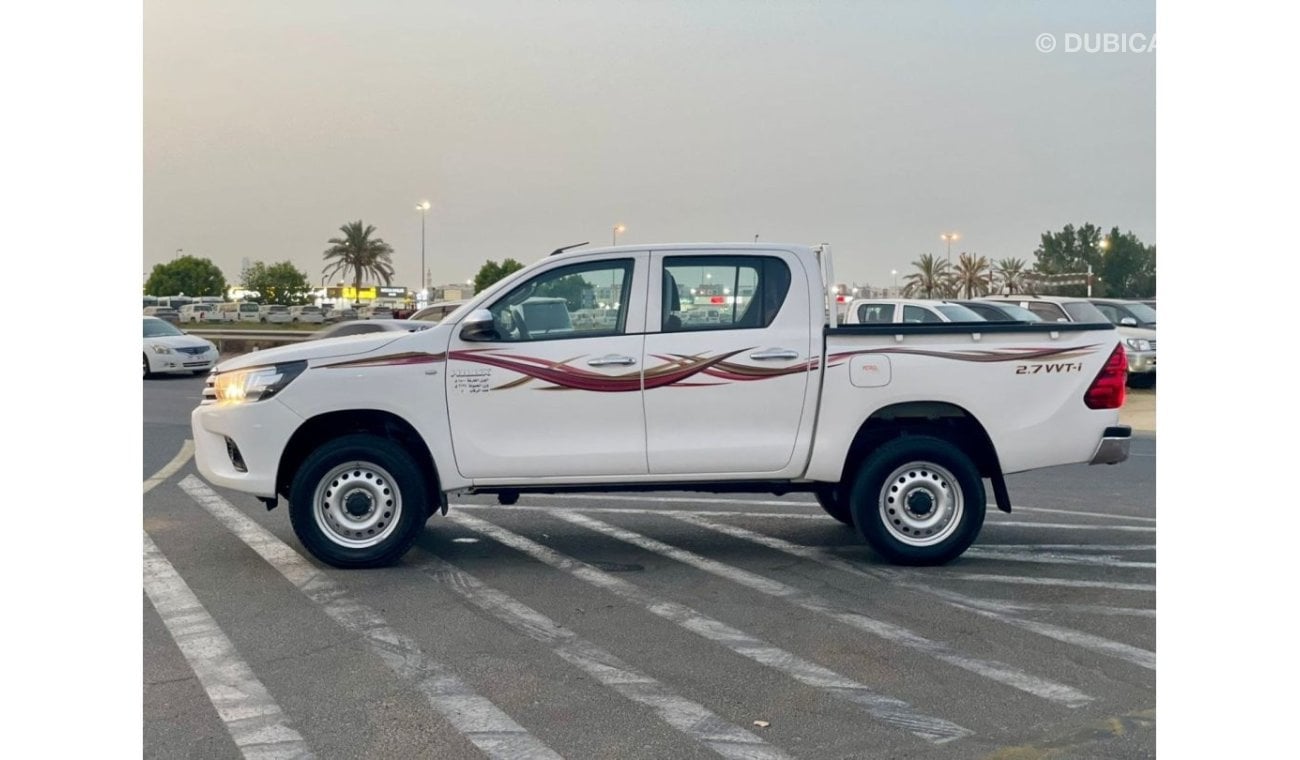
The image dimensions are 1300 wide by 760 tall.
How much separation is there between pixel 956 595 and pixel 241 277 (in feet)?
389

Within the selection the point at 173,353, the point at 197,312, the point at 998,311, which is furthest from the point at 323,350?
the point at 197,312

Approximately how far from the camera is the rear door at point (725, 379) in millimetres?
8125

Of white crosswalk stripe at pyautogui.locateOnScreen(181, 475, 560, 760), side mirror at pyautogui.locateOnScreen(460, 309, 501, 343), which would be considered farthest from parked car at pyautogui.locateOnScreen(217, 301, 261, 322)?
side mirror at pyautogui.locateOnScreen(460, 309, 501, 343)

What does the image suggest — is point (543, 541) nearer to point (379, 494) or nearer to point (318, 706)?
point (379, 494)

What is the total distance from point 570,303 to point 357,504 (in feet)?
6.09

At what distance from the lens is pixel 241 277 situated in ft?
389

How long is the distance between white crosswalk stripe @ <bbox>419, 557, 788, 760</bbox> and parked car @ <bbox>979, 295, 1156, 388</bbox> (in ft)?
62.4

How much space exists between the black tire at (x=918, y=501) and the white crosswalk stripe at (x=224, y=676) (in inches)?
155

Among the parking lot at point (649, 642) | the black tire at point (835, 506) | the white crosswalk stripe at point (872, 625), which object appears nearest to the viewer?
the parking lot at point (649, 642)

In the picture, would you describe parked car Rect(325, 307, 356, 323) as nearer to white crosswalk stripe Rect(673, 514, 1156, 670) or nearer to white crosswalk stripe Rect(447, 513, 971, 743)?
white crosswalk stripe Rect(673, 514, 1156, 670)

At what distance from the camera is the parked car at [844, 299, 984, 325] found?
67.9 feet

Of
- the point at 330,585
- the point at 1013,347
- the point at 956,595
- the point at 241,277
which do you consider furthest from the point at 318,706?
the point at 241,277

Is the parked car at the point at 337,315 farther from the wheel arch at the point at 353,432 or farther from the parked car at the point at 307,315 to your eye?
the wheel arch at the point at 353,432

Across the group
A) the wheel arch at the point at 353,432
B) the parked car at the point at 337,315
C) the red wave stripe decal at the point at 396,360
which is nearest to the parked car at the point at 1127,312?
the wheel arch at the point at 353,432
